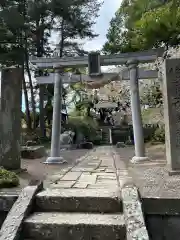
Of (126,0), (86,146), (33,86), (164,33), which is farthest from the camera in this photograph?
(33,86)

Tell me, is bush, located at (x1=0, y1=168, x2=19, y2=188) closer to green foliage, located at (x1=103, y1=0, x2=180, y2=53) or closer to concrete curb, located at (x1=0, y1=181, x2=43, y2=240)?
concrete curb, located at (x1=0, y1=181, x2=43, y2=240)

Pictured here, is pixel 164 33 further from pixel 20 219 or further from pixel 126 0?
pixel 20 219

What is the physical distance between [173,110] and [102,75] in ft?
13.3

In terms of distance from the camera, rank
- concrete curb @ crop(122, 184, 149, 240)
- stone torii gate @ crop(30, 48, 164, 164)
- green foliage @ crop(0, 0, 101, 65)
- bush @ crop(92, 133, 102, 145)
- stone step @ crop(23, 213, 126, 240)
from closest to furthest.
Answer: concrete curb @ crop(122, 184, 149, 240) < stone step @ crop(23, 213, 126, 240) < stone torii gate @ crop(30, 48, 164, 164) < green foliage @ crop(0, 0, 101, 65) < bush @ crop(92, 133, 102, 145)

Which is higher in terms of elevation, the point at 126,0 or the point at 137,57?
the point at 126,0

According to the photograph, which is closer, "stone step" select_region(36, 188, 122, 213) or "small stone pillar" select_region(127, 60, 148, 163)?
"stone step" select_region(36, 188, 122, 213)

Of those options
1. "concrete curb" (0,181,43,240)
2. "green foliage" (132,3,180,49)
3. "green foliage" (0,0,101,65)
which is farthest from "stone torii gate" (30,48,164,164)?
"green foliage" (0,0,101,65)

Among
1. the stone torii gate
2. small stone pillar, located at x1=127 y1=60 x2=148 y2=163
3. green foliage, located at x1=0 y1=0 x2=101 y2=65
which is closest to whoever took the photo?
small stone pillar, located at x1=127 y1=60 x2=148 y2=163

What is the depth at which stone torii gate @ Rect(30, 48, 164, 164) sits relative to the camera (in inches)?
347

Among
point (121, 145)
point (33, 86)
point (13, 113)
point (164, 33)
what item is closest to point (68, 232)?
point (13, 113)

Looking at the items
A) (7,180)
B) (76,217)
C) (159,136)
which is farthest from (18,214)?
(159,136)

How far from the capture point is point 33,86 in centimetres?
2259

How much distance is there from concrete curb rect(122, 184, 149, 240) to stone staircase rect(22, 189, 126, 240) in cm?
13

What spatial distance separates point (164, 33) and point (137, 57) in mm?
4056
